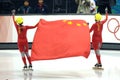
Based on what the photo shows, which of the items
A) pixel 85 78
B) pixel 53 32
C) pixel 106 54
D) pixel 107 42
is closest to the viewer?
pixel 85 78

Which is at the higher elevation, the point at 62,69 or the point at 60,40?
the point at 60,40

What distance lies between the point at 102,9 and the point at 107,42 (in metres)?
1.32

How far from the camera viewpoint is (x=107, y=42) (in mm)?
16000

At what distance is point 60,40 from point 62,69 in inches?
30.0

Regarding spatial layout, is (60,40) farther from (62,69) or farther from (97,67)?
(97,67)

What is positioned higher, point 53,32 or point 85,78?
point 53,32

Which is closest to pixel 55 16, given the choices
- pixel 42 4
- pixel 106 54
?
pixel 42 4

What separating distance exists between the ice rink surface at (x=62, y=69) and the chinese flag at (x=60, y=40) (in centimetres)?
45

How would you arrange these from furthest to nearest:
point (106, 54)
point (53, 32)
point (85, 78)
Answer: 1. point (106, 54)
2. point (53, 32)
3. point (85, 78)

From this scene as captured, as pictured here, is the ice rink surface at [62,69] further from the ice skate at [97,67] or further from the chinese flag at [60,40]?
the chinese flag at [60,40]

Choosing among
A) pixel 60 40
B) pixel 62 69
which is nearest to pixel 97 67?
pixel 62 69

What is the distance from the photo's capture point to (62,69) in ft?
37.8

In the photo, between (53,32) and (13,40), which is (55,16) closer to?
(13,40)

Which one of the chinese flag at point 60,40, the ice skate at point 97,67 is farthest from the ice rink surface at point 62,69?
the chinese flag at point 60,40
